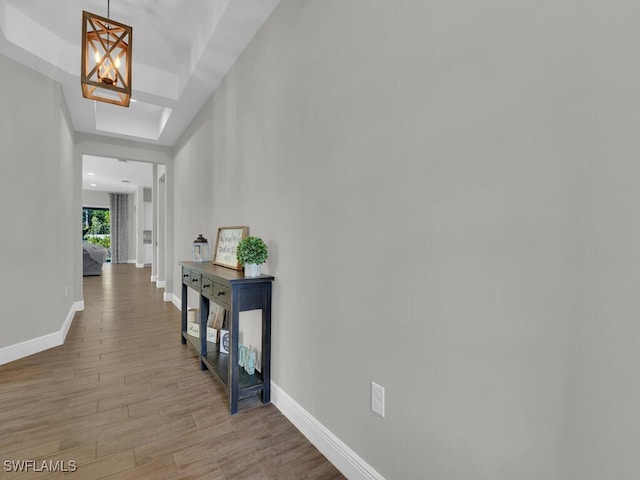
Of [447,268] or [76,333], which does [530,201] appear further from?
[76,333]

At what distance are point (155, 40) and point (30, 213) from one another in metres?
2.02

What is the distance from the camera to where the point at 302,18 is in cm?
189

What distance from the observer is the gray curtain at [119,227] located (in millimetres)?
11414

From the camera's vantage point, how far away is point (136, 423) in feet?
6.17

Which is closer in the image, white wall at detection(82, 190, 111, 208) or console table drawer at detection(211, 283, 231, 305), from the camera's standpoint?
console table drawer at detection(211, 283, 231, 305)

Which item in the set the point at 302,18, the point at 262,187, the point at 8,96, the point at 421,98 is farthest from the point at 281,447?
the point at 8,96

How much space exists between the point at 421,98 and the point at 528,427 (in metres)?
1.10

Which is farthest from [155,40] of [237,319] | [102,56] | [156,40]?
[237,319]

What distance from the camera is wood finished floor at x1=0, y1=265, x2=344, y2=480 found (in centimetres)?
154

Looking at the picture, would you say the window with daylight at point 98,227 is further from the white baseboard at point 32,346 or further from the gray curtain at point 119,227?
the white baseboard at point 32,346

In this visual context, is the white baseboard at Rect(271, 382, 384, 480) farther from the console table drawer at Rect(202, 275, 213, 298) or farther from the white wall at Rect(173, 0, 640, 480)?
the console table drawer at Rect(202, 275, 213, 298)

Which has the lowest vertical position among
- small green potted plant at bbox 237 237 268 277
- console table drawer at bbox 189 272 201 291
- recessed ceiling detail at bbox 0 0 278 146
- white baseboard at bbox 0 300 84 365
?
white baseboard at bbox 0 300 84 365

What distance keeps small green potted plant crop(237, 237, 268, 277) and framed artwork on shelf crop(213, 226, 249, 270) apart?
34 cm

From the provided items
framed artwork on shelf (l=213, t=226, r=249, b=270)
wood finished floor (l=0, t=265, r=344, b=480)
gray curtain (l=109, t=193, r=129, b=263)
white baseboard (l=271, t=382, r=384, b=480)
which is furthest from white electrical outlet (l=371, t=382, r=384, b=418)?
gray curtain (l=109, t=193, r=129, b=263)
